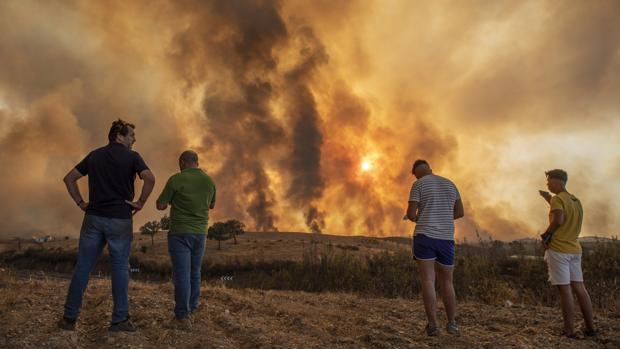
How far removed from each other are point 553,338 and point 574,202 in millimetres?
1990

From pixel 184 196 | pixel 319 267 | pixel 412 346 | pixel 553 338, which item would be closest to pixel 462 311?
pixel 553 338

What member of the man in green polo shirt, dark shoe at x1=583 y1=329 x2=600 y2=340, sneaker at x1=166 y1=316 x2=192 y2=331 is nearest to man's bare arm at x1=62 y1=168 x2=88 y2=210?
the man in green polo shirt

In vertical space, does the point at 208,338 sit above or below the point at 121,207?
below

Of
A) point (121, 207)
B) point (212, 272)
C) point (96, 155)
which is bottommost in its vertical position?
point (212, 272)

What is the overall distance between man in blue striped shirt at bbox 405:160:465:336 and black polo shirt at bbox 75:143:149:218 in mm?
3778

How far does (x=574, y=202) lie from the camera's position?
664 cm

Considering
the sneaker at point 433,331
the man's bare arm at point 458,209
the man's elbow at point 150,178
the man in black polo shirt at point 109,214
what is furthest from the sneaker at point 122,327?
the man's bare arm at point 458,209

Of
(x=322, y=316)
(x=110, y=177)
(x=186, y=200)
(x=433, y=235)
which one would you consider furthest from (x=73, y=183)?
(x=433, y=235)

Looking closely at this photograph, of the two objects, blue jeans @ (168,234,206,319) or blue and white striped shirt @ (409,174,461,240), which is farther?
blue and white striped shirt @ (409,174,461,240)

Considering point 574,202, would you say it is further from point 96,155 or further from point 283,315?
point 96,155

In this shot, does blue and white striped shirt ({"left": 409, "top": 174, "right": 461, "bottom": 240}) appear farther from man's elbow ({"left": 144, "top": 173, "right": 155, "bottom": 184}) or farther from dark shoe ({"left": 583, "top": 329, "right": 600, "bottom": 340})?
man's elbow ({"left": 144, "top": 173, "right": 155, "bottom": 184})

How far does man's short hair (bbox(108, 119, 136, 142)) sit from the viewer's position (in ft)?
19.1

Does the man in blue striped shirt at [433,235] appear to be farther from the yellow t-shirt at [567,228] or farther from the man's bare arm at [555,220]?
the yellow t-shirt at [567,228]

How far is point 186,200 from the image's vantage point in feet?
20.6
